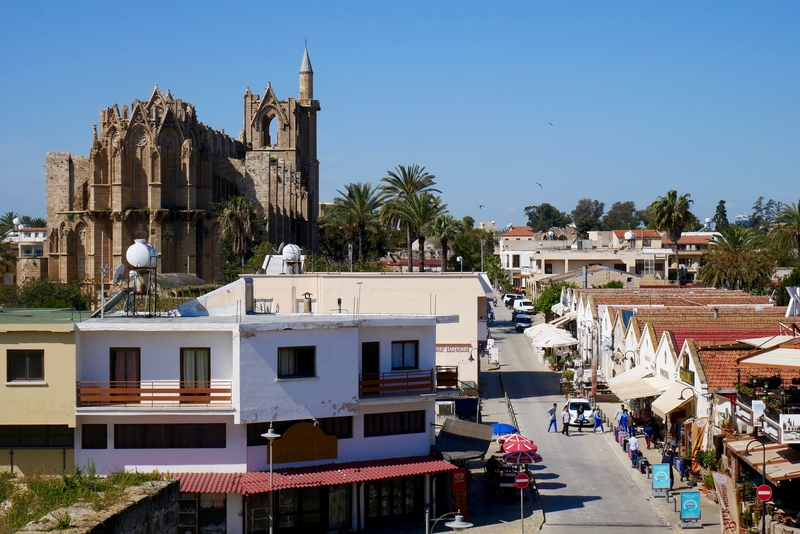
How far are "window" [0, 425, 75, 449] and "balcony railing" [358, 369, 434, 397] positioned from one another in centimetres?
692

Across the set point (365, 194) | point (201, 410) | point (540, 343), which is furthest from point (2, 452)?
point (365, 194)

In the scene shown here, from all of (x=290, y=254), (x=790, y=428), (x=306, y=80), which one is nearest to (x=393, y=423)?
(x=790, y=428)

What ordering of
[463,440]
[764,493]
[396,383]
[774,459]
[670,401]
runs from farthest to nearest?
[670,401]
[463,440]
[396,383]
[774,459]
[764,493]

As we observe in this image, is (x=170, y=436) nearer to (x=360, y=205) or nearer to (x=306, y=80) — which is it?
(x=360, y=205)

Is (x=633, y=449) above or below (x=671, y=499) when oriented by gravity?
above

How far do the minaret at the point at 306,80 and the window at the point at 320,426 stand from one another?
85654mm

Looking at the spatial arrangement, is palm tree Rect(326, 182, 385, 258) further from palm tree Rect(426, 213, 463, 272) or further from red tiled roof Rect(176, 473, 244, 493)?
red tiled roof Rect(176, 473, 244, 493)

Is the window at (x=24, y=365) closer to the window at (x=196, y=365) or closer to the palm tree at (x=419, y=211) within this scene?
the window at (x=196, y=365)

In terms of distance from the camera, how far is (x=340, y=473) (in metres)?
25.4

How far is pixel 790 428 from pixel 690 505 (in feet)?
12.5

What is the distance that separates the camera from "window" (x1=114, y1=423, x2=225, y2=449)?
25.3 meters

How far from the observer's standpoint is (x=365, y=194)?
82.7 metres

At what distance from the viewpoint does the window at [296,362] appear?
25.4m

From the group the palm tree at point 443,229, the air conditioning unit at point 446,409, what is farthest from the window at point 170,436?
the palm tree at point 443,229
